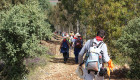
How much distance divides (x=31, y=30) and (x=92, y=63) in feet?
18.7

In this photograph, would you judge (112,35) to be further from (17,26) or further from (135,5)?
(17,26)

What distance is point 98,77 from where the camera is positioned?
213 inches

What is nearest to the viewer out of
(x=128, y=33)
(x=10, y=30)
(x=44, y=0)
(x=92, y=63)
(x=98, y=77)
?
(x=92, y=63)

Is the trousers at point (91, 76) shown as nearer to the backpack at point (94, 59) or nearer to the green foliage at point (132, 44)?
the backpack at point (94, 59)

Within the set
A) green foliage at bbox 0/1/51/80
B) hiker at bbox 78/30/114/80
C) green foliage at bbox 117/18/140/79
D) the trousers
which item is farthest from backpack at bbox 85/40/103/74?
green foliage at bbox 117/18/140/79

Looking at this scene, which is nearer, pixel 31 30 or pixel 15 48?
pixel 15 48

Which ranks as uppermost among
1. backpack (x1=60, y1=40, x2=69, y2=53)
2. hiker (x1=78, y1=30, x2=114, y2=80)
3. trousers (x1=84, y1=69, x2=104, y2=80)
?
hiker (x1=78, y1=30, x2=114, y2=80)

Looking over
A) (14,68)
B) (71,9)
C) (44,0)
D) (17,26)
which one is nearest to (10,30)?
(17,26)

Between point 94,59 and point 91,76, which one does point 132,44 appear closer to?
point 91,76

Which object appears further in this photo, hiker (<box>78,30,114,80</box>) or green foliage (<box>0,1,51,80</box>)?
green foliage (<box>0,1,51,80</box>)

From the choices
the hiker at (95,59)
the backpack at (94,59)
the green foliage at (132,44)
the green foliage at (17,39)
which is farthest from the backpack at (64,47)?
the backpack at (94,59)

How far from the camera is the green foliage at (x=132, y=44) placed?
10248mm

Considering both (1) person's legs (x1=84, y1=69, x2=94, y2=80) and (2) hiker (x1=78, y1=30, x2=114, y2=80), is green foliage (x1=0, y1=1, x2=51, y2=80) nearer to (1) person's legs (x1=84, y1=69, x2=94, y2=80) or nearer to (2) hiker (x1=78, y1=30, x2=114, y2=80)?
(1) person's legs (x1=84, y1=69, x2=94, y2=80)

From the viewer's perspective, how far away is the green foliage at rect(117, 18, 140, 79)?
1025 cm
